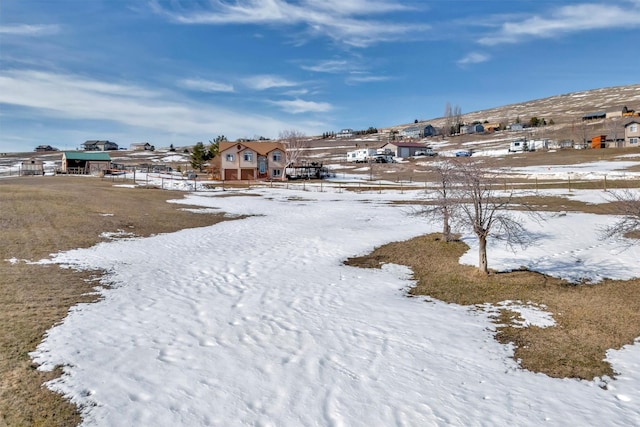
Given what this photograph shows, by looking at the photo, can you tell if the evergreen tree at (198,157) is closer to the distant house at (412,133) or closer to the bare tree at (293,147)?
the bare tree at (293,147)

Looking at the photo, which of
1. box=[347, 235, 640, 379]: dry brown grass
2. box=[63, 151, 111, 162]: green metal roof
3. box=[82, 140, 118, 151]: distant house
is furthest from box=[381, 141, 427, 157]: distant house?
box=[82, 140, 118, 151]: distant house

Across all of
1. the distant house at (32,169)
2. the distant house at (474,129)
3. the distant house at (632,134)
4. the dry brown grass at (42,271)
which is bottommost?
the dry brown grass at (42,271)

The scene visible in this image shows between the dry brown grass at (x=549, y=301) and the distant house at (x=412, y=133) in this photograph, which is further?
the distant house at (x=412, y=133)

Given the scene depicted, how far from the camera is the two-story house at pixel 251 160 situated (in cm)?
7444

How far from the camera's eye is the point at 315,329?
980 cm

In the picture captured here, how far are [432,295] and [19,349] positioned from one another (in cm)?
1078

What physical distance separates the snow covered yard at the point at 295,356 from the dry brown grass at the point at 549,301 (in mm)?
460

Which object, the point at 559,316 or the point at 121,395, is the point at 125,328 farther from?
the point at 559,316

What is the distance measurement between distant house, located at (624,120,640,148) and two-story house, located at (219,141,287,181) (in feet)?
262

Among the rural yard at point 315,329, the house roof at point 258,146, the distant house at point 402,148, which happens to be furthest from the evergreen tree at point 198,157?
the rural yard at point 315,329

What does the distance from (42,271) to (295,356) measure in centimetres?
1015

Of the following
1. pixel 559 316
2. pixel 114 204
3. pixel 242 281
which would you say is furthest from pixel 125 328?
pixel 114 204

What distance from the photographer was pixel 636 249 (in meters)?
16.8

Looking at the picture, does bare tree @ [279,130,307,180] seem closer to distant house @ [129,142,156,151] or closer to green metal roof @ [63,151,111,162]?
green metal roof @ [63,151,111,162]
